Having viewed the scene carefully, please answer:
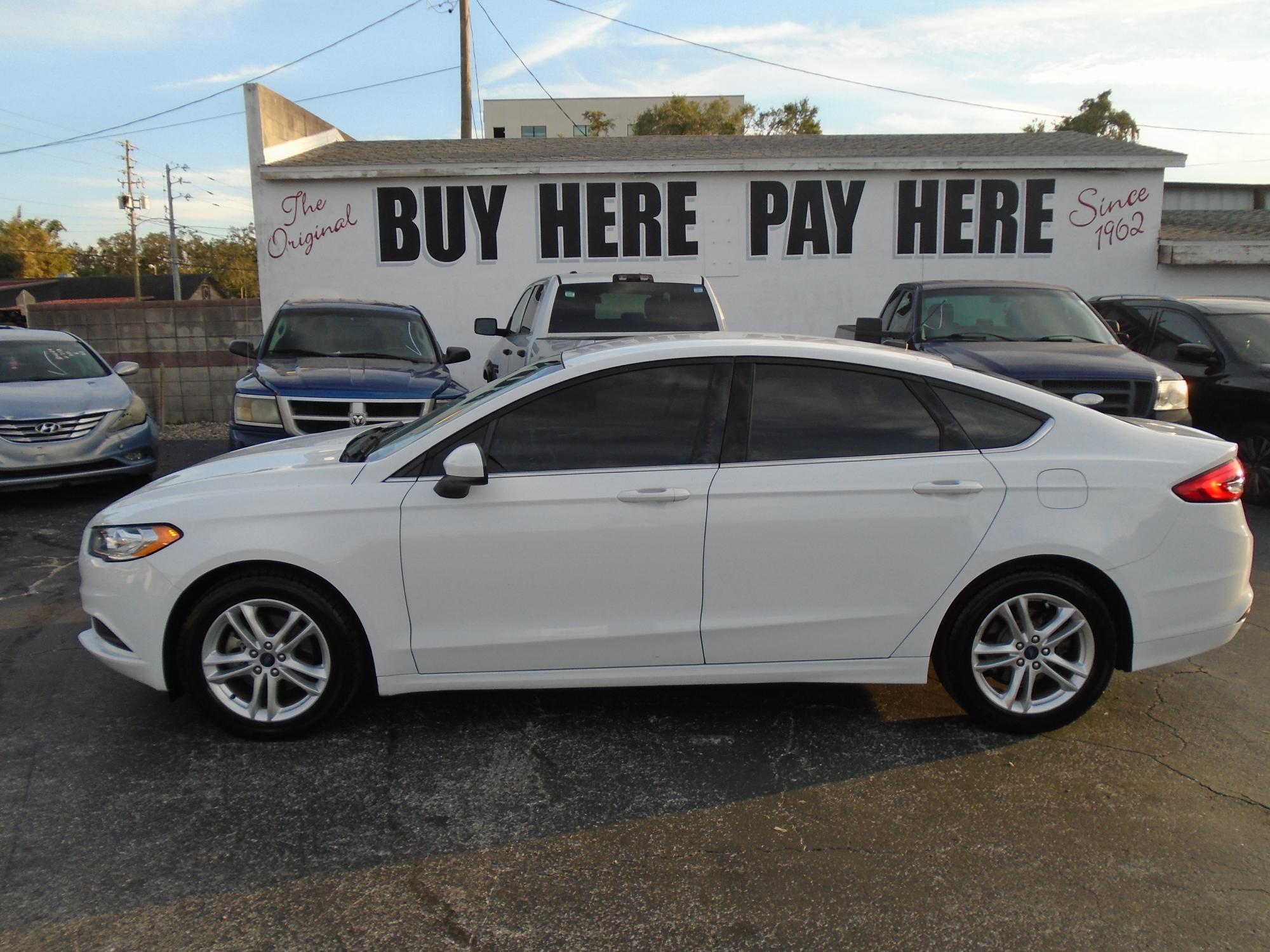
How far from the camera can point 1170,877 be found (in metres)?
3.09

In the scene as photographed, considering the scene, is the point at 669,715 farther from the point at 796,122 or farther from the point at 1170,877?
the point at 796,122

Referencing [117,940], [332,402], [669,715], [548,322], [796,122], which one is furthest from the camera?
[796,122]

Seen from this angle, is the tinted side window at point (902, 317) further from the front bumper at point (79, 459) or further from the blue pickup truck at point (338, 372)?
the front bumper at point (79, 459)

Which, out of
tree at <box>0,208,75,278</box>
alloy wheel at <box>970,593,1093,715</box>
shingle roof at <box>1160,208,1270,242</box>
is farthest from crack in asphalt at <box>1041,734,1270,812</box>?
tree at <box>0,208,75,278</box>

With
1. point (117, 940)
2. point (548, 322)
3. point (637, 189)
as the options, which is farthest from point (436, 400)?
point (637, 189)

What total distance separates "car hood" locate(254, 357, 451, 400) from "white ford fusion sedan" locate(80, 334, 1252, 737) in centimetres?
350

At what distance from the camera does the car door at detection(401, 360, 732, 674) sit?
380 centimetres

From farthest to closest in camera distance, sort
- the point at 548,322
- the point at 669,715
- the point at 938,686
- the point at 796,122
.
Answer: the point at 796,122 → the point at 548,322 → the point at 938,686 → the point at 669,715

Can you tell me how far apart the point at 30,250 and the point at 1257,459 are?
90695mm

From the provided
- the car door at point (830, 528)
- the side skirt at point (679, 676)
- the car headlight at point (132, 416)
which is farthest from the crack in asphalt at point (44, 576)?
the car door at point (830, 528)

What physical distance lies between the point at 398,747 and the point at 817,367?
2256 mm

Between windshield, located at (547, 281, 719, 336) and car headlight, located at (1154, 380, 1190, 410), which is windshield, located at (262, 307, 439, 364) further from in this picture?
car headlight, located at (1154, 380, 1190, 410)

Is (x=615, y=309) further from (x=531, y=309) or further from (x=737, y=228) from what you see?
(x=737, y=228)

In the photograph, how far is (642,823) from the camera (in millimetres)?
3408
